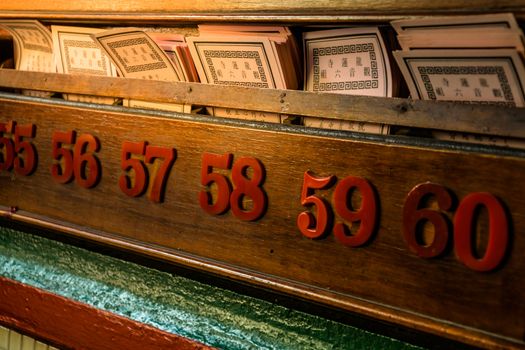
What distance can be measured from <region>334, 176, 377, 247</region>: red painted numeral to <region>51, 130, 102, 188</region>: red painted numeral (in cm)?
120

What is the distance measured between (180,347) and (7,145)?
1.43 meters

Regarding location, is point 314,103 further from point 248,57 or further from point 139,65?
point 139,65

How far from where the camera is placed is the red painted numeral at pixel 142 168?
2.31 m

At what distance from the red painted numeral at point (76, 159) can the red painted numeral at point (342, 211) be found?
3.52 ft

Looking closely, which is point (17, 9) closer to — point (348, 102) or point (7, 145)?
point (7, 145)

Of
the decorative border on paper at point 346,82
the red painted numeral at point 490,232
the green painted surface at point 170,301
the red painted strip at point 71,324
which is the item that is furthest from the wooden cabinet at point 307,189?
the red painted strip at point 71,324

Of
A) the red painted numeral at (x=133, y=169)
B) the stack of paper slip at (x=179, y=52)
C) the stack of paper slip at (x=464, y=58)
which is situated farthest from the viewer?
the red painted numeral at (x=133, y=169)

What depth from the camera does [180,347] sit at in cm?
222

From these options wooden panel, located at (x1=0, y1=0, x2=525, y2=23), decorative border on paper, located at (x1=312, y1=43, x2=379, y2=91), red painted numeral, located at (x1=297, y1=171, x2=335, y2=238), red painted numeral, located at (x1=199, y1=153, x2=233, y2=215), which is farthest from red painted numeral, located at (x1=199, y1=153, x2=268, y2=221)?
wooden panel, located at (x1=0, y1=0, x2=525, y2=23)

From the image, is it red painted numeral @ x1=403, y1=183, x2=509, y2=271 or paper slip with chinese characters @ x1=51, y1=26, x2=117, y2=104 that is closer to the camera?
red painted numeral @ x1=403, y1=183, x2=509, y2=271

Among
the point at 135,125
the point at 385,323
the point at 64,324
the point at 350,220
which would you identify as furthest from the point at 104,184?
the point at 385,323

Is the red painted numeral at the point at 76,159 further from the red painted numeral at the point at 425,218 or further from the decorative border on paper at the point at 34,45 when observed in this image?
the red painted numeral at the point at 425,218

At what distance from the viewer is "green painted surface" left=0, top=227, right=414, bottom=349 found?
2.12 metres

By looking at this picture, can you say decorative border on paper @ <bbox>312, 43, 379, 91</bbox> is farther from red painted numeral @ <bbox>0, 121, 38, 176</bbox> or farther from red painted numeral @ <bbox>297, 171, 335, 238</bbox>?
red painted numeral @ <bbox>0, 121, 38, 176</bbox>
